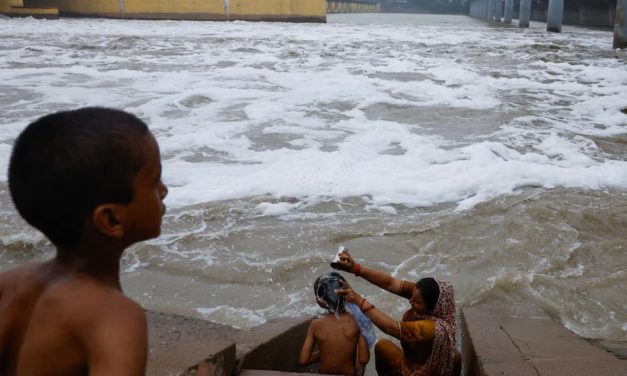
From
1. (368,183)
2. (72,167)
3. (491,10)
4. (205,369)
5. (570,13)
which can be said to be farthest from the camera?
(491,10)

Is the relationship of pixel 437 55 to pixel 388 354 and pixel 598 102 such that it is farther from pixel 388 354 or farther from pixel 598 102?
pixel 388 354

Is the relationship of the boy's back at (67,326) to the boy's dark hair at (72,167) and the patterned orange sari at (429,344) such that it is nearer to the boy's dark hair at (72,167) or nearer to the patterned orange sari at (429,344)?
the boy's dark hair at (72,167)

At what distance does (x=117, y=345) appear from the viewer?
3.51 feet

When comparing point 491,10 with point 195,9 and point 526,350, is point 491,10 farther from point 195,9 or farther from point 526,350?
point 526,350

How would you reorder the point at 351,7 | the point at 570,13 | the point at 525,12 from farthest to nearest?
the point at 351,7 → the point at 570,13 → the point at 525,12

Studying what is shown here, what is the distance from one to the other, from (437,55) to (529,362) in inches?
702

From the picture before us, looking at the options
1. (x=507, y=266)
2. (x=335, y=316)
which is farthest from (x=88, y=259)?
(x=507, y=266)

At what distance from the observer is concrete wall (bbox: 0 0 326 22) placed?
3813 cm

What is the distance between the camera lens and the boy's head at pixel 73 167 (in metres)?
1.07

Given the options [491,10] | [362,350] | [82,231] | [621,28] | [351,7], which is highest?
[351,7]

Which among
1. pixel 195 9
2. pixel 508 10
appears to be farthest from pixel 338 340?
pixel 508 10

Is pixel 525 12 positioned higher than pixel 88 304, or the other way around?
pixel 525 12

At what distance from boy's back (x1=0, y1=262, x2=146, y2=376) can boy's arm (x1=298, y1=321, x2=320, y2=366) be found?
5.16 ft

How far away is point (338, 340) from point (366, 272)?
0.42 m
